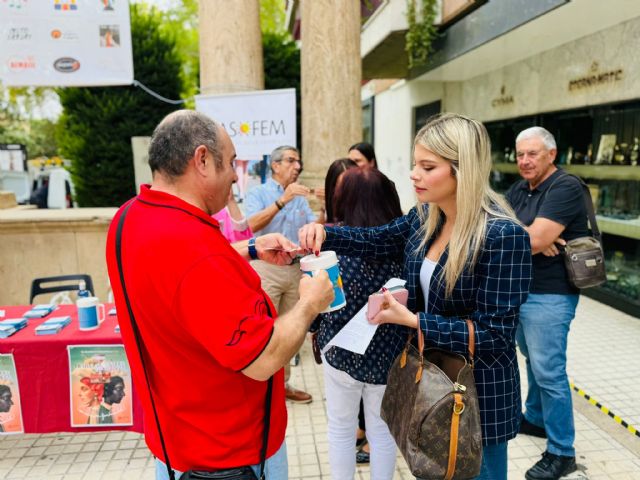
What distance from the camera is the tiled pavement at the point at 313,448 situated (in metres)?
3.10

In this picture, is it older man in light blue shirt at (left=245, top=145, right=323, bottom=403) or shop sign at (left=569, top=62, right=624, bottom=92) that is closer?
older man in light blue shirt at (left=245, top=145, right=323, bottom=403)

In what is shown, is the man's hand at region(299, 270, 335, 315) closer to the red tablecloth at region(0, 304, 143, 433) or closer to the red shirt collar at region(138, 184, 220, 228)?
the red shirt collar at region(138, 184, 220, 228)

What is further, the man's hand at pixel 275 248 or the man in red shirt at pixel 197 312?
the man's hand at pixel 275 248

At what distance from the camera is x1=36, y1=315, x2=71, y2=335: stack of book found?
3066mm

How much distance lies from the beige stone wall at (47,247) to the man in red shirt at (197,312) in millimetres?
4654

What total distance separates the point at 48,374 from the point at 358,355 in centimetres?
210

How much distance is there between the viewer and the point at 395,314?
69.6 inches

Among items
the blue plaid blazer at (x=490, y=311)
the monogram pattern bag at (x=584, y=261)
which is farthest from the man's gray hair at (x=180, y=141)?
the monogram pattern bag at (x=584, y=261)

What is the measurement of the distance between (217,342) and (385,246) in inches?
47.6

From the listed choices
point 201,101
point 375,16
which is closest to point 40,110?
point 375,16

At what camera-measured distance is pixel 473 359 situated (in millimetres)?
1764

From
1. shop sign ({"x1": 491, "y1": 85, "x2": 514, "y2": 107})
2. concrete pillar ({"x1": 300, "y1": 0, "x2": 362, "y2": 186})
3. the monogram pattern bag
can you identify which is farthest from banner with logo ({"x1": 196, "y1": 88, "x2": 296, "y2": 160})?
shop sign ({"x1": 491, "y1": 85, "x2": 514, "y2": 107})

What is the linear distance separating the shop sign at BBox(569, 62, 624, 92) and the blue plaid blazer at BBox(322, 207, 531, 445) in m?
5.84

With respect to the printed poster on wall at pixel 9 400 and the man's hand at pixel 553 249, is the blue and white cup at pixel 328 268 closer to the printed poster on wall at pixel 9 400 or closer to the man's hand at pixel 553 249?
the man's hand at pixel 553 249
